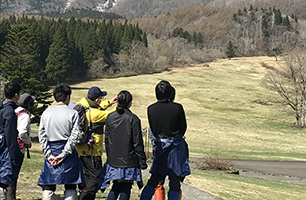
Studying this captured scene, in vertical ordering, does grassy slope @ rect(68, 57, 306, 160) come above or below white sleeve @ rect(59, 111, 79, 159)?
below

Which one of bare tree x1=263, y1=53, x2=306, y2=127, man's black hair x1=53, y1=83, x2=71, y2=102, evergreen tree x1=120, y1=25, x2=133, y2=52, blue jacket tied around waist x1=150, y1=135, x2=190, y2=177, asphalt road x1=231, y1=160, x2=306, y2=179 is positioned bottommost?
asphalt road x1=231, y1=160, x2=306, y2=179

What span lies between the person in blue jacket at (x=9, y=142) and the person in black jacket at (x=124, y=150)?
5.41 feet

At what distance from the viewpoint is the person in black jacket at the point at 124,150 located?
7086 millimetres

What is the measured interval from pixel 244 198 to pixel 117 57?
10064cm

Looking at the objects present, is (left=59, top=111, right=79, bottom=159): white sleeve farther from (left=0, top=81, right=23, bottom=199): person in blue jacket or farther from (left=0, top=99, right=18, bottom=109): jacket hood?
(left=0, top=99, right=18, bottom=109): jacket hood

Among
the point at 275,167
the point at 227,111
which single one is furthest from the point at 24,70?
the point at 227,111

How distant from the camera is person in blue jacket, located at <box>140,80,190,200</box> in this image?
297 inches

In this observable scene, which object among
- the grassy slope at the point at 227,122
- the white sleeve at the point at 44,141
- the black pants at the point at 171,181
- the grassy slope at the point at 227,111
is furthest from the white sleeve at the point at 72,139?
the grassy slope at the point at 227,111

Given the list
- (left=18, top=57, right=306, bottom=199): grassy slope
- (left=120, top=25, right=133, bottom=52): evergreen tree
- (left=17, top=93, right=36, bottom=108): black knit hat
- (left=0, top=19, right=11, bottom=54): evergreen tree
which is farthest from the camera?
(left=120, top=25, right=133, bottom=52): evergreen tree

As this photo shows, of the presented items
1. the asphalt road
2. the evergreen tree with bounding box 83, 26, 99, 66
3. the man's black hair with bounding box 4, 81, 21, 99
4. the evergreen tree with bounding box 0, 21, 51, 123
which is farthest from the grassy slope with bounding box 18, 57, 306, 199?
the evergreen tree with bounding box 83, 26, 99, 66

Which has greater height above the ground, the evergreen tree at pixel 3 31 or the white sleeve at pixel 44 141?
the evergreen tree at pixel 3 31

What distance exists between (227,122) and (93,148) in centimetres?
4992

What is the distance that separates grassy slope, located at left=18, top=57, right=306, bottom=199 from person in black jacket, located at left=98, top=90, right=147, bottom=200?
10.6 ft

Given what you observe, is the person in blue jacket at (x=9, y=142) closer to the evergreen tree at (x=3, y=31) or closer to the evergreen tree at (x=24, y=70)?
the evergreen tree at (x=24, y=70)
